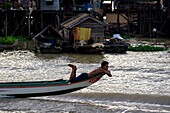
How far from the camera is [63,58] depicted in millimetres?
28750

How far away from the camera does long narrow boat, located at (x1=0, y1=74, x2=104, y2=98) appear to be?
1642 cm

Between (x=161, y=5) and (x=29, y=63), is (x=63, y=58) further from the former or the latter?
(x=161, y=5)

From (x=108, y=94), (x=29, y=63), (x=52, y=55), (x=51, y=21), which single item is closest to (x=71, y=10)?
(x=51, y=21)

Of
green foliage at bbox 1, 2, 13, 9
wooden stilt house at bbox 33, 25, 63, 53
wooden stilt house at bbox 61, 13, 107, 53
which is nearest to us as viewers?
wooden stilt house at bbox 33, 25, 63, 53

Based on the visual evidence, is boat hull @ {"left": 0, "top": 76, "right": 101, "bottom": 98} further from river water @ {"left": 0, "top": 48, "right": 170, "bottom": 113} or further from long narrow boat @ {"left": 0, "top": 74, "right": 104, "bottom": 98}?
river water @ {"left": 0, "top": 48, "right": 170, "bottom": 113}

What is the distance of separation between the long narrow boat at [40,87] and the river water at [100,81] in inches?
14.7

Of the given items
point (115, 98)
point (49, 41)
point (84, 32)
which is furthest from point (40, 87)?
point (84, 32)

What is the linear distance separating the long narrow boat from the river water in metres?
0.37

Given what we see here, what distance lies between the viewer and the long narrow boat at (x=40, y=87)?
1642 centimetres

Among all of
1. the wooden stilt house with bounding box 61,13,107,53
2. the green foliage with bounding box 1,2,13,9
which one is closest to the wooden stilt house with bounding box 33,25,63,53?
the wooden stilt house with bounding box 61,13,107,53

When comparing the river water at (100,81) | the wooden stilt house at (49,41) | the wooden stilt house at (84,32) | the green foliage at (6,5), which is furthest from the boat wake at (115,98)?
the green foliage at (6,5)

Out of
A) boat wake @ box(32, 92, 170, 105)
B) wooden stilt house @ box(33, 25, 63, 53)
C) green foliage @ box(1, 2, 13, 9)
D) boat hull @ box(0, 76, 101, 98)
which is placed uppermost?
green foliage @ box(1, 2, 13, 9)

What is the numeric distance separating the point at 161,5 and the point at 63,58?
2060cm

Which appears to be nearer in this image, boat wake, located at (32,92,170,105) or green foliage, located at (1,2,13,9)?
boat wake, located at (32,92,170,105)
